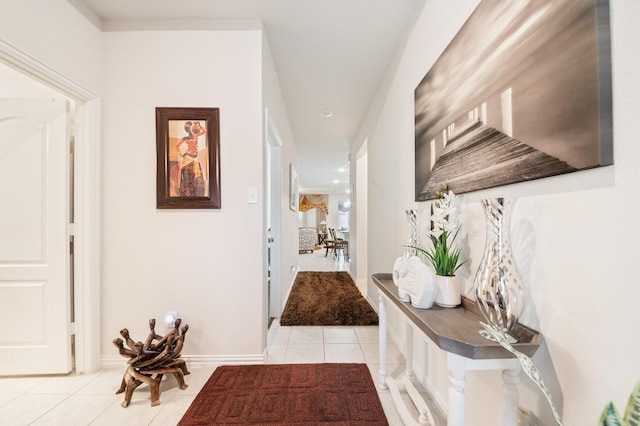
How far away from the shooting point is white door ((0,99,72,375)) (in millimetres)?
1738

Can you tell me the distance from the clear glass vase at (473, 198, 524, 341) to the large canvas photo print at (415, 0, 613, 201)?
0.16 metres

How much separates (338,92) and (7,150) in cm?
295

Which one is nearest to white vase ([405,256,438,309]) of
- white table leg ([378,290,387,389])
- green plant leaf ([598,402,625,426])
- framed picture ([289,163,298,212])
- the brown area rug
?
white table leg ([378,290,387,389])

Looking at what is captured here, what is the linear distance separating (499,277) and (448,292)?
324 millimetres

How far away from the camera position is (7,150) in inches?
68.6

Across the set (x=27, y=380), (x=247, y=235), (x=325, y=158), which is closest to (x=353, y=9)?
(x=247, y=235)

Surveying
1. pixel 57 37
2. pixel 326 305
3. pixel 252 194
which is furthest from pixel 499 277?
pixel 57 37

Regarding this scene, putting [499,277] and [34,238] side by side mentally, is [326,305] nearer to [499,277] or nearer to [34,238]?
[499,277]

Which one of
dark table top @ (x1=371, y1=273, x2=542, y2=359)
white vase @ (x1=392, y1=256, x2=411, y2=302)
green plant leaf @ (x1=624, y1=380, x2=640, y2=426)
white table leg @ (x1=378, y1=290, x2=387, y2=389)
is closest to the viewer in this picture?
green plant leaf @ (x1=624, y1=380, x2=640, y2=426)

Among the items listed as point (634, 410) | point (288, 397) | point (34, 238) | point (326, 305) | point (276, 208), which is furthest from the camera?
point (326, 305)

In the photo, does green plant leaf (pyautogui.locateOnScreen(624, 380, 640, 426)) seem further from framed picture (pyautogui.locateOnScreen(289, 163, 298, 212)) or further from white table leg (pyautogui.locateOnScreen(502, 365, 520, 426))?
framed picture (pyautogui.locateOnScreen(289, 163, 298, 212))

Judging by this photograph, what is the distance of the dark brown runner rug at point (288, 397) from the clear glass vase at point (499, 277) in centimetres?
97

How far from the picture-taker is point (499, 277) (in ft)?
2.83

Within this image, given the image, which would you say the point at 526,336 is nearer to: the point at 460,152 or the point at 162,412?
the point at 460,152
